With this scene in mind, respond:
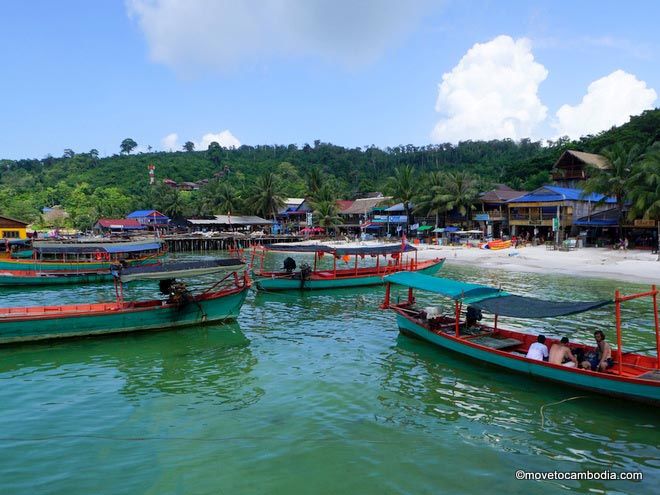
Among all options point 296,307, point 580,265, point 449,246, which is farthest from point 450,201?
point 296,307

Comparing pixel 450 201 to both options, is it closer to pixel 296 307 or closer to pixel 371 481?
pixel 296 307

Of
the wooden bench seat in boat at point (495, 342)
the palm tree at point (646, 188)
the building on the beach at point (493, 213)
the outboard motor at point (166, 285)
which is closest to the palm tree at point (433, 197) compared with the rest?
the building on the beach at point (493, 213)

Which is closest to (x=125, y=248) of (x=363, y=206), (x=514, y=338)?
(x=514, y=338)

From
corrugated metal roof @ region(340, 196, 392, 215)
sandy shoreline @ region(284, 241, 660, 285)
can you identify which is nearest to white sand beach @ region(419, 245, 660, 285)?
sandy shoreline @ region(284, 241, 660, 285)

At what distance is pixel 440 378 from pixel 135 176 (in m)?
109

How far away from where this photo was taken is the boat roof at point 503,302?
12625mm

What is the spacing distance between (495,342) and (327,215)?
59136 millimetres

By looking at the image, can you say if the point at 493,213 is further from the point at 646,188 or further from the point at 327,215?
the point at 327,215

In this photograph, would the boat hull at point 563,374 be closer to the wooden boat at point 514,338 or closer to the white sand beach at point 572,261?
the wooden boat at point 514,338

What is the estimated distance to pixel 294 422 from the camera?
1085 centimetres

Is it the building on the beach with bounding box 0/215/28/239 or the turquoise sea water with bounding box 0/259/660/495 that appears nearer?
the turquoise sea water with bounding box 0/259/660/495

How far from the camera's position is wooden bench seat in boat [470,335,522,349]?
1448cm

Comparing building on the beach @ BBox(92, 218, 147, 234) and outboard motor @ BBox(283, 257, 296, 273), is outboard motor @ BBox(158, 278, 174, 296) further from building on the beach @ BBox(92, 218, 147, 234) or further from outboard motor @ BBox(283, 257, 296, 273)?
building on the beach @ BBox(92, 218, 147, 234)

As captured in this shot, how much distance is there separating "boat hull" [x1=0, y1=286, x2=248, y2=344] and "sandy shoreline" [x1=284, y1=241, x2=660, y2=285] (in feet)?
86.0
